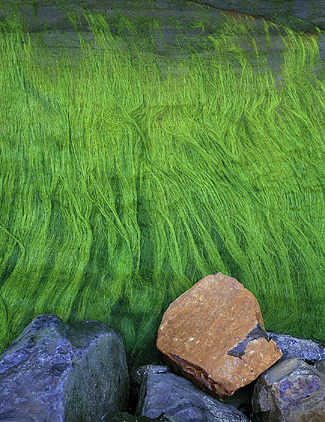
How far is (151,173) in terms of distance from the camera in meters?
2.47

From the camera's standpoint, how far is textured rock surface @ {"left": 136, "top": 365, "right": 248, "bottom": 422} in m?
1.27

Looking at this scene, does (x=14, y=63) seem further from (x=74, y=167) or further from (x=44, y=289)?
(x=44, y=289)

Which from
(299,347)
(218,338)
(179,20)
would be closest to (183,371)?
(218,338)

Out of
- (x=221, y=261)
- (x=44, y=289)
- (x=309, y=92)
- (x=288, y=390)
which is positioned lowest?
(x=44, y=289)

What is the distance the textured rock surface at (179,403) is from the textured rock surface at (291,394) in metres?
0.08

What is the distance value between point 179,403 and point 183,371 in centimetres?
18

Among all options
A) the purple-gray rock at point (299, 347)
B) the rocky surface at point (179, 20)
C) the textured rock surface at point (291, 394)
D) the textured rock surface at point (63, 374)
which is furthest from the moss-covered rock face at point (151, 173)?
the textured rock surface at point (291, 394)

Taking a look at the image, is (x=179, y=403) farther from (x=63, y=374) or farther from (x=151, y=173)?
(x=151, y=173)

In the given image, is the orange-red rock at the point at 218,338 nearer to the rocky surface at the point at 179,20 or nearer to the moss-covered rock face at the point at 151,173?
the moss-covered rock face at the point at 151,173

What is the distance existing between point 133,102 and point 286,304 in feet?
5.48

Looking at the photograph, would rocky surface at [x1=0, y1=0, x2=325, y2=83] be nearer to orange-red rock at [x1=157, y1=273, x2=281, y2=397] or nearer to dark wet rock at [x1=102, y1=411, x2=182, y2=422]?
orange-red rock at [x1=157, y1=273, x2=281, y2=397]

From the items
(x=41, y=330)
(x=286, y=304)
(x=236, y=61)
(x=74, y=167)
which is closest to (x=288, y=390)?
(x=286, y=304)

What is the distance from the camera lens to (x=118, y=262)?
1989 mm

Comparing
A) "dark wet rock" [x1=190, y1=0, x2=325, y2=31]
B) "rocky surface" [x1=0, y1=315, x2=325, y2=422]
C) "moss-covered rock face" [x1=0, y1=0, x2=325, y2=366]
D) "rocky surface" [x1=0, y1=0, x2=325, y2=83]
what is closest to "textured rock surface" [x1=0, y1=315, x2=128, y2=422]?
"rocky surface" [x1=0, y1=315, x2=325, y2=422]
